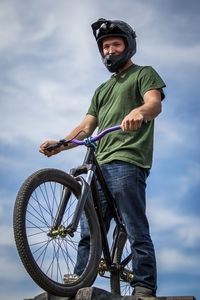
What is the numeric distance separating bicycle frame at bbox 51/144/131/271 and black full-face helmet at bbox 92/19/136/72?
1060mm

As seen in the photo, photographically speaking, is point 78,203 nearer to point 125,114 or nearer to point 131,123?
point 131,123

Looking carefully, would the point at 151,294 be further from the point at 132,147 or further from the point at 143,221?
the point at 132,147

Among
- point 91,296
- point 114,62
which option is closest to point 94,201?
point 91,296

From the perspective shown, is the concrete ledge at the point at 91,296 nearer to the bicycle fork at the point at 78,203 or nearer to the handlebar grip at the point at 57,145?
the bicycle fork at the point at 78,203

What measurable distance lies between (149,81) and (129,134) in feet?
1.79

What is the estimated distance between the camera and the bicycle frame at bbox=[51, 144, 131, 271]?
154 inches

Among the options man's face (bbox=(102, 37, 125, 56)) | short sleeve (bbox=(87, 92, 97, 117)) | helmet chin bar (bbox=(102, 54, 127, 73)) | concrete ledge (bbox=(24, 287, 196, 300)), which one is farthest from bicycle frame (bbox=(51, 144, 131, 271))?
man's face (bbox=(102, 37, 125, 56))

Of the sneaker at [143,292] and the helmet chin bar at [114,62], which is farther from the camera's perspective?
the helmet chin bar at [114,62]

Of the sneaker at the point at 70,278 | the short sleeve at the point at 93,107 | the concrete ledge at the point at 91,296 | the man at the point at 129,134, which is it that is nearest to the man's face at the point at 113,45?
the man at the point at 129,134

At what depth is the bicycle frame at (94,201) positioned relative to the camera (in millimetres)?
3900

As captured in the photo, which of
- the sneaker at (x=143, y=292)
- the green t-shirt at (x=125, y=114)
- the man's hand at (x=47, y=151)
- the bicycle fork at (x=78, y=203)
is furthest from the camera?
the man's hand at (x=47, y=151)

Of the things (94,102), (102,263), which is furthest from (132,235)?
(94,102)

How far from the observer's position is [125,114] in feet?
15.3

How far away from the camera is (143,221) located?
4.41 metres
